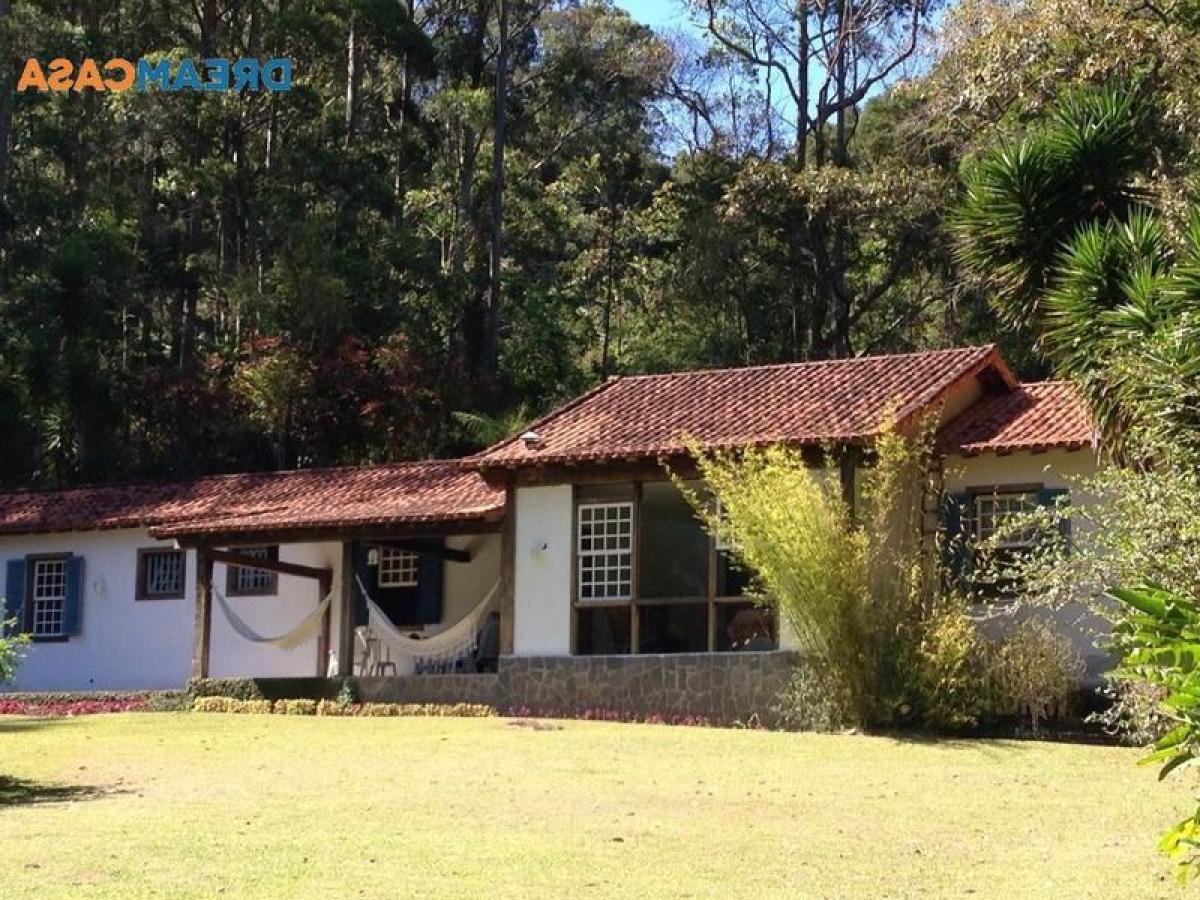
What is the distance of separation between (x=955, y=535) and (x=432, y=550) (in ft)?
25.8

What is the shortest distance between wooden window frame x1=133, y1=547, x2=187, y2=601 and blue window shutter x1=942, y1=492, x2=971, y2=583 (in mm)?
11890

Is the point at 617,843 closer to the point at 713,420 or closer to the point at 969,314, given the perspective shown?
the point at 713,420

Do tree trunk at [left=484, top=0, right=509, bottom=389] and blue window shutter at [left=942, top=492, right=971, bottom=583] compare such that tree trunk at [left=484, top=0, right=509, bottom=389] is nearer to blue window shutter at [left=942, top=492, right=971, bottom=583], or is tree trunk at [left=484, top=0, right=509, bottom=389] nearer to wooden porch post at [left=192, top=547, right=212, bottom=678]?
wooden porch post at [left=192, top=547, right=212, bottom=678]

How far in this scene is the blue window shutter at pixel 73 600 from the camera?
89.6 ft

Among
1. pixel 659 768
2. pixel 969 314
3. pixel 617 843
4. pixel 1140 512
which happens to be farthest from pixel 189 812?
pixel 969 314

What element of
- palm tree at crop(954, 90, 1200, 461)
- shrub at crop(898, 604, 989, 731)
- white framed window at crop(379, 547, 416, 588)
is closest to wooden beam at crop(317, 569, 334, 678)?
white framed window at crop(379, 547, 416, 588)

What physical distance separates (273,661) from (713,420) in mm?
8082

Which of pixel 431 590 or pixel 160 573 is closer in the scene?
pixel 431 590

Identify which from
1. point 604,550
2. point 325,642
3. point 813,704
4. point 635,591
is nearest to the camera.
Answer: point 813,704

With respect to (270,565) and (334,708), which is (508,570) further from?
Result: (270,565)

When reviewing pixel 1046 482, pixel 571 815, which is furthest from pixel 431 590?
pixel 571 815

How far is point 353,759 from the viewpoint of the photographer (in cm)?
1622

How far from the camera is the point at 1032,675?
1838 cm

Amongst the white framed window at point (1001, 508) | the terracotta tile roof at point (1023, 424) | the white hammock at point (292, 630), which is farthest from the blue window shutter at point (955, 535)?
the white hammock at point (292, 630)
